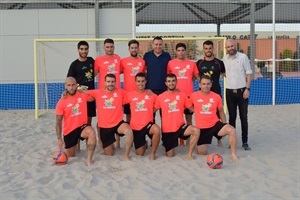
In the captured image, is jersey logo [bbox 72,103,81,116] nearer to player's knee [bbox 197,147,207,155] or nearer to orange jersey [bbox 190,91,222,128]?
orange jersey [bbox 190,91,222,128]

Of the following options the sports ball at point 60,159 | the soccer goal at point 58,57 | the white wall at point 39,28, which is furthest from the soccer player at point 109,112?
the white wall at point 39,28

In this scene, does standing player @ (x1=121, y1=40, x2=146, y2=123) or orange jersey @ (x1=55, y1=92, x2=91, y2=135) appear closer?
orange jersey @ (x1=55, y1=92, x2=91, y2=135)

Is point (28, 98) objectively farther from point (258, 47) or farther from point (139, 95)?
point (258, 47)

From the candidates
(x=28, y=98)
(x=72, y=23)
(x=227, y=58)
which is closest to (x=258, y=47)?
(x=72, y=23)

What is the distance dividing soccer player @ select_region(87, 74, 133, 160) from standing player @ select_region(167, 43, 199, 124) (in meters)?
0.89

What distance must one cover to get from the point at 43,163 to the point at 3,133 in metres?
2.56

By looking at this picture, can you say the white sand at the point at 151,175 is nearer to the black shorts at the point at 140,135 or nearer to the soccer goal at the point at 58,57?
the black shorts at the point at 140,135

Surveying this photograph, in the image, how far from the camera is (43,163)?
207 inches

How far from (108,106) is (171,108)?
2.86 feet

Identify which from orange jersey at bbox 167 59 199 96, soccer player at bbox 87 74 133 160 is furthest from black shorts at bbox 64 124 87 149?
orange jersey at bbox 167 59 199 96

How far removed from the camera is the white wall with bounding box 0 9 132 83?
501 inches

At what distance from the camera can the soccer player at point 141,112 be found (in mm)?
5416

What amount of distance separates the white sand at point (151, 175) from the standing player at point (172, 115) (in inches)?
9.9

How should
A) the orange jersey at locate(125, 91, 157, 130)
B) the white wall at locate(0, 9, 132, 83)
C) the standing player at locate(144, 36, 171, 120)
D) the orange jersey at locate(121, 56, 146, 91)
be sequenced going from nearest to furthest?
the orange jersey at locate(125, 91, 157, 130) < the standing player at locate(144, 36, 171, 120) < the orange jersey at locate(121, 56, 146, 91) < the white wall at locate(0, 9, 132, 83)
